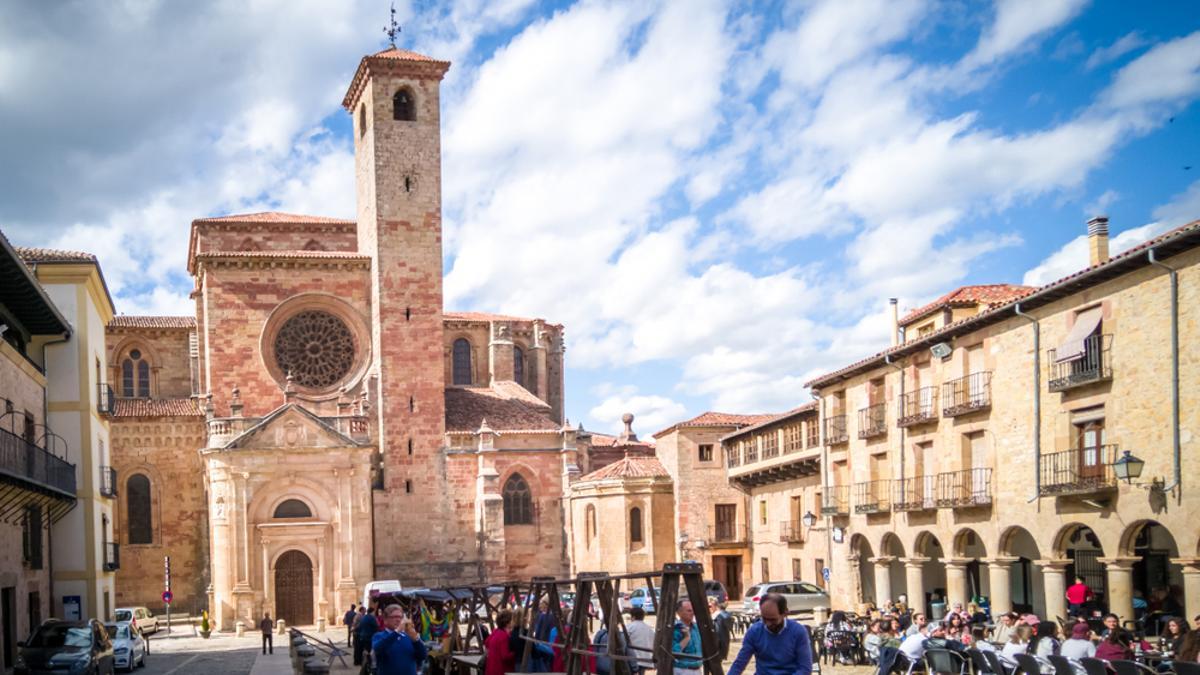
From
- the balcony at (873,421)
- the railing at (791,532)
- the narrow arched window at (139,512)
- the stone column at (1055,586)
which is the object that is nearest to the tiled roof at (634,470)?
the railing at (791,532)

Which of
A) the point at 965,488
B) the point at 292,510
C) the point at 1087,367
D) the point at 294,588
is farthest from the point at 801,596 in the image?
the point at 292,510

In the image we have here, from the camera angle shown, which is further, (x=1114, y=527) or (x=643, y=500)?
(x=643, y=500)

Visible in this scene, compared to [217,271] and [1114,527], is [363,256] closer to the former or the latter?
[217,271]

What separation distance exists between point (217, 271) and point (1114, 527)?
35315 mm

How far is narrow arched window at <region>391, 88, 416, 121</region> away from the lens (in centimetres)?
5168

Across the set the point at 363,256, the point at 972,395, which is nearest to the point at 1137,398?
the point at 972,395

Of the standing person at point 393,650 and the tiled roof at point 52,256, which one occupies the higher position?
the tiled roof at point 52,256

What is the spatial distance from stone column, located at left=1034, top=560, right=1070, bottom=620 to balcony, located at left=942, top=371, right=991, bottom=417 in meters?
3.45

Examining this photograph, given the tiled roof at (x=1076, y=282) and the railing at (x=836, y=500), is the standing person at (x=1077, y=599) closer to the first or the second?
the tiled roof at (x=1076, y=282)

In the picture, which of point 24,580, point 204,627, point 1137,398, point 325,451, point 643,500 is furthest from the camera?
point 643,500

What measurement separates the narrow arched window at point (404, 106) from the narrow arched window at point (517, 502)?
14161 mm

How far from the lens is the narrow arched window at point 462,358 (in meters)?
59.1

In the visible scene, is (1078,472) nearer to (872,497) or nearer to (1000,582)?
(1000,582)

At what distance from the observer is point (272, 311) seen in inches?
1957
